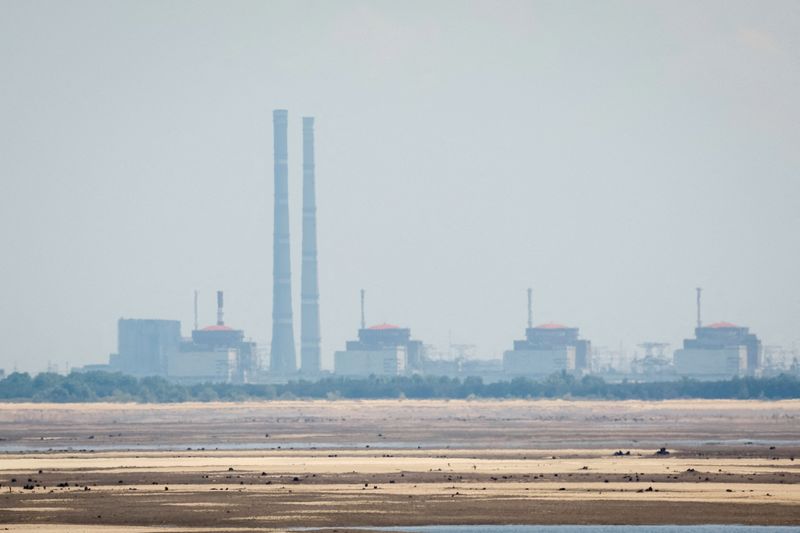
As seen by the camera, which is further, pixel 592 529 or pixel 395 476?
pixel 395 476

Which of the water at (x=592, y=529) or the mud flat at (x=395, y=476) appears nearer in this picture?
the water at (x=592, y=529)

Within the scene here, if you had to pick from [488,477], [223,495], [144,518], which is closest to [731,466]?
[488,477]

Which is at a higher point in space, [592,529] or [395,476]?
[395,476]

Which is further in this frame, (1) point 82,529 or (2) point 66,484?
(2) point 66,484

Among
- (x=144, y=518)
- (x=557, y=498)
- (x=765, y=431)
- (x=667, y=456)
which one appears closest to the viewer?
(x=144, y=518)

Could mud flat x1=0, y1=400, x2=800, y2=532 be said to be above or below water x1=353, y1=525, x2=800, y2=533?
above

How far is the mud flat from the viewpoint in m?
52.4

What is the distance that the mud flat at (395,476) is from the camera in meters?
52.4

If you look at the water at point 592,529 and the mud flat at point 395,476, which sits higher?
the mud flat at point 395,476

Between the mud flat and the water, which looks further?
the mud flat

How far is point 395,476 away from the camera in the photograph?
67562 millimetres

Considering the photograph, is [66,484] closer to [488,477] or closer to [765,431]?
[488,477]

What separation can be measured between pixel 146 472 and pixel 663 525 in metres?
27.7

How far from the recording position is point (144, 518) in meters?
52.4
